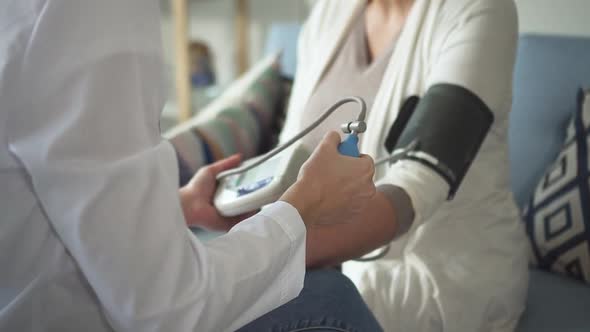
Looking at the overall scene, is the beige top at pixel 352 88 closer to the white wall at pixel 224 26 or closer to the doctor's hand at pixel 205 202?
the doctor's hand at pixel 205 202

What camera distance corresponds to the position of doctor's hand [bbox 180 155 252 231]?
70 cm

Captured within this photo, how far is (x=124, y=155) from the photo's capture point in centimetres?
40

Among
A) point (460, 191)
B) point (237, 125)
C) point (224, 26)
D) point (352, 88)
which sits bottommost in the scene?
point (224, 26)

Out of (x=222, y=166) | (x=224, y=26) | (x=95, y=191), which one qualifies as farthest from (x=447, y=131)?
(x=224, y=26)

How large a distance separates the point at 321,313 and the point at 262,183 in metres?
0.15

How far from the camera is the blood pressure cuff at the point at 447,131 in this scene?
65 centimetres

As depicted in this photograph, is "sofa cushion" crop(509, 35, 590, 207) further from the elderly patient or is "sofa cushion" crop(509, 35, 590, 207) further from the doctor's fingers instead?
the doctor's fingers

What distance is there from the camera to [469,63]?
68cm

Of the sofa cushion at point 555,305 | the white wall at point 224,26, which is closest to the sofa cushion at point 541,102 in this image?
the sofa cushion at point 555,305

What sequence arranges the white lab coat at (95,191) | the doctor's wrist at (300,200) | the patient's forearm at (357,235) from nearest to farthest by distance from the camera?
the white lab coat at (95,191)
the doctor's wrist at (300,200)
the patient's forearm at (357,235)

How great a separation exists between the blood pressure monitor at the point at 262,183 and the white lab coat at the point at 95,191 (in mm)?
132

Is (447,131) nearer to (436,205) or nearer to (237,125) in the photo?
(436,205)

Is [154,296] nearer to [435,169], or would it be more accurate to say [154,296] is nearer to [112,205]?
[112,205]

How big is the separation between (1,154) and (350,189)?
30cm
